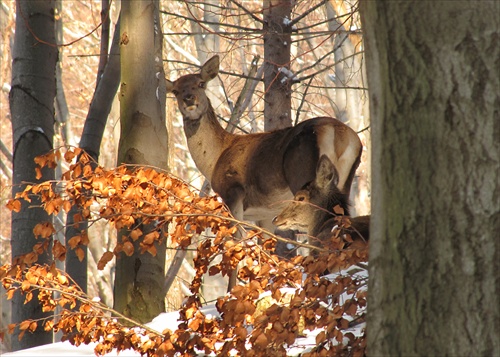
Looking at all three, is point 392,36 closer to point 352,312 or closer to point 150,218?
point 352,312

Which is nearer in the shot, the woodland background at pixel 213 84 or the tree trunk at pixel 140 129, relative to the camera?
the tree trunk at pixel 140 129

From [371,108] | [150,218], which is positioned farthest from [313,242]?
[371,108]

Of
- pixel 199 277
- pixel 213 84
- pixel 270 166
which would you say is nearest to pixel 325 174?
pixel 270 166

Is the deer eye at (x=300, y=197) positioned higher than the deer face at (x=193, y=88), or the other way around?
the deer face at (x=193, y=88)

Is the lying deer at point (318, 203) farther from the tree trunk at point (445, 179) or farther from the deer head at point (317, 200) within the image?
the tree trunk at point (445, 179)

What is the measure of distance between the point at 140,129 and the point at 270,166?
88.5 inches

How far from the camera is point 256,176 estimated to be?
30.9ft

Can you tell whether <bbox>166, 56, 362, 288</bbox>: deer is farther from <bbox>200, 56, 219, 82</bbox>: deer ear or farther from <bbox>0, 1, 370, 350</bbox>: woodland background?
<bbox>0, 1, 370, 350</bbox>: woodland background

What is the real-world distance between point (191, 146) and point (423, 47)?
715 centimetres

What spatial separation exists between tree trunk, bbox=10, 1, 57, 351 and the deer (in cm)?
186

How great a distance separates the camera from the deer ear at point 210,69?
1011cm

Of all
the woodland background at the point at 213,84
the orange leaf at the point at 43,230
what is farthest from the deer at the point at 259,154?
the orange leaf at the point at 43,230

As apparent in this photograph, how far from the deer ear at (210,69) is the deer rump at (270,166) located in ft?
2.75

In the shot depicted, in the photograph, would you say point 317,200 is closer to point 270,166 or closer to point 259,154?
point 270,166
